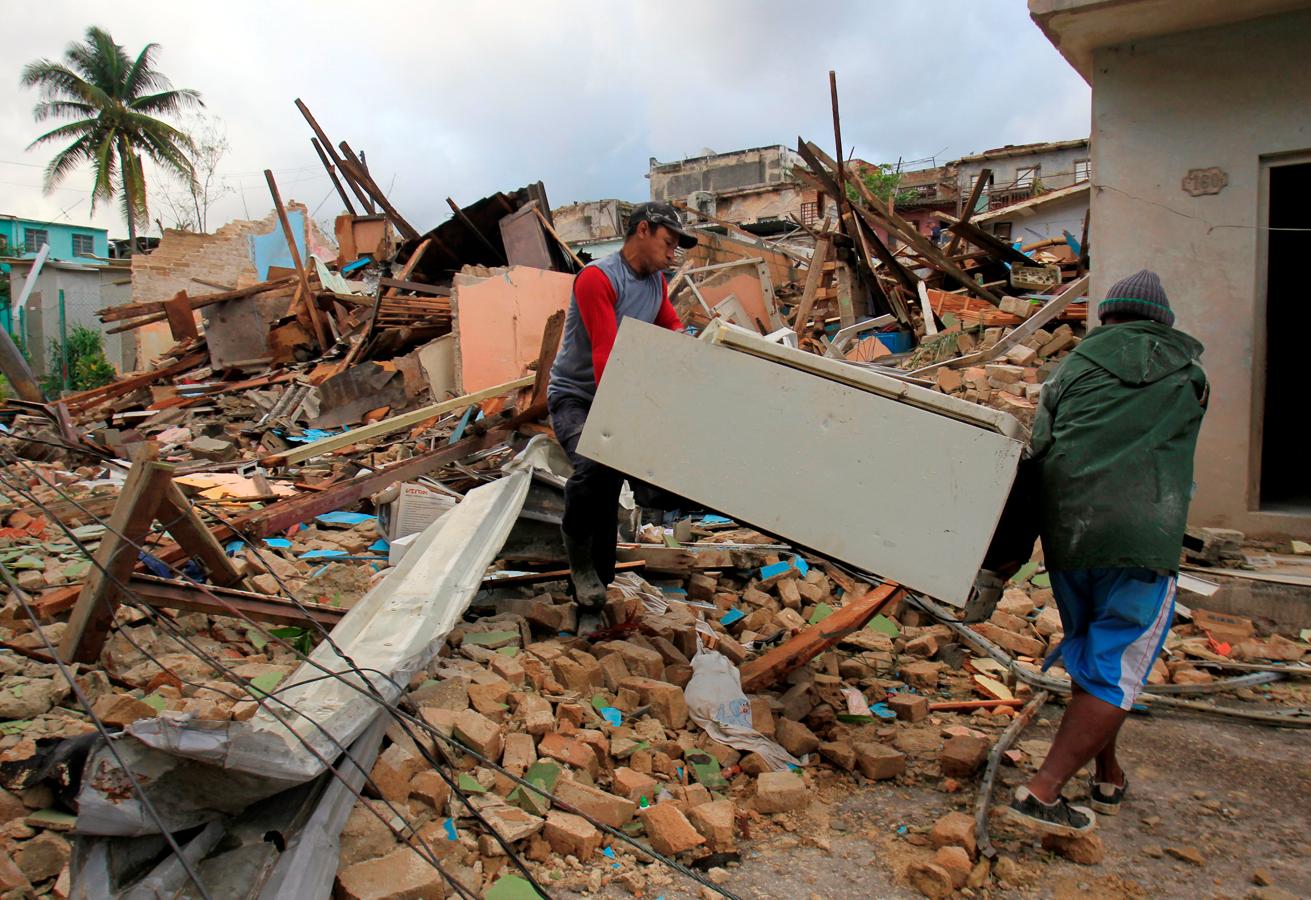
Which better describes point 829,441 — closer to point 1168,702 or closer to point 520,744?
point 520,744

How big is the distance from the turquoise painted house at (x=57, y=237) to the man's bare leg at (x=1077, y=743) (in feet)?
149

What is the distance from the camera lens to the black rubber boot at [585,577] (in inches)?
148

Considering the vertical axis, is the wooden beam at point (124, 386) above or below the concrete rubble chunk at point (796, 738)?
above

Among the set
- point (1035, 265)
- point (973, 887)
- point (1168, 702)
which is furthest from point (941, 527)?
point (1035, 265)

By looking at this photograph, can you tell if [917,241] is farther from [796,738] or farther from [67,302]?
[67,302]

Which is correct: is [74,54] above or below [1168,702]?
above

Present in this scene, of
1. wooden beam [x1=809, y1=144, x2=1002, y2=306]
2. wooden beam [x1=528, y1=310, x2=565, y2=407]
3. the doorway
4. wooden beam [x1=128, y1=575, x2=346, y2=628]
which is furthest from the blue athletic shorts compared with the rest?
wooden beam [x1=809, y1=144, x2=1002, y2=306]

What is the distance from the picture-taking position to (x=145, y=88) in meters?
35.2

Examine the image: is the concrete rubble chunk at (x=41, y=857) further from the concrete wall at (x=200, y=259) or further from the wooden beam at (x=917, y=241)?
the concrete wall at (x=200, y=259)

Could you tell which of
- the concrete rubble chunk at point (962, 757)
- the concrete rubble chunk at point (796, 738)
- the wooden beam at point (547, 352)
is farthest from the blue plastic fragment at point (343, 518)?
the concrete rubble chunk at point (962, 757)

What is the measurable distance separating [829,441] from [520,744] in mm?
1338

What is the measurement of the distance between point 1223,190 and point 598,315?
14.1ft

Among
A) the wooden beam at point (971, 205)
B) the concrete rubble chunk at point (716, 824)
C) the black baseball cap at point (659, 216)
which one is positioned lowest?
the concrete rubble chunk at point (716, 824)

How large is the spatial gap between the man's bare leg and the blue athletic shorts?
32 mm
